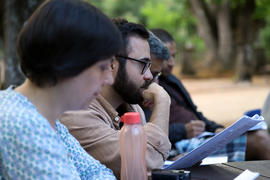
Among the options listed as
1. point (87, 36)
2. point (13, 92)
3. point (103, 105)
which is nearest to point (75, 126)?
point (103, 105)

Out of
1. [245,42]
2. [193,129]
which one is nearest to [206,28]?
[245,42]

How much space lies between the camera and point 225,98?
13680 mm

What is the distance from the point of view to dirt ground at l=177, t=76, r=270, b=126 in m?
10.2

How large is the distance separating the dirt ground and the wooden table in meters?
6.76

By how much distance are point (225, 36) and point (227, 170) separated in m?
21.2

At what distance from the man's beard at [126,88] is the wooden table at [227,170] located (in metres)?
0.63

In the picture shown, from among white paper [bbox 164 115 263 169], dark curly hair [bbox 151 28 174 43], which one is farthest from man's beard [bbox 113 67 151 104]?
dark curly hair [bbox 151 28 174 43]

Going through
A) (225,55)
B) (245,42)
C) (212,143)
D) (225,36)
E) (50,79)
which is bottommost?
(225,55)

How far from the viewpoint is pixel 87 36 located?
1.37 meters

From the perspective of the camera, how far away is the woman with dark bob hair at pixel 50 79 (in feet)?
4.39

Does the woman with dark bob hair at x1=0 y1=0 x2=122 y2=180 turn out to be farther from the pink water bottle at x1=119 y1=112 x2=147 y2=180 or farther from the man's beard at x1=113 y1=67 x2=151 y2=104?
the man's beard at x1=113 y1=67 x2=151 y2=104

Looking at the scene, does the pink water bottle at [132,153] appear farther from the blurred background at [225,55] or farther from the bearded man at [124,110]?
the blurred background at [225,55]

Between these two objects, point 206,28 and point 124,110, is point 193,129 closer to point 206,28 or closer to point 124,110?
point 124,110

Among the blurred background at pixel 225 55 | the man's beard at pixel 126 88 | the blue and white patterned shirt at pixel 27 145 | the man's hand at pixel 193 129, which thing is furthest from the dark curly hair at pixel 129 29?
the blurred background at pixel 225 55
